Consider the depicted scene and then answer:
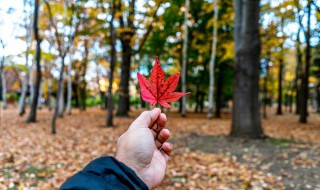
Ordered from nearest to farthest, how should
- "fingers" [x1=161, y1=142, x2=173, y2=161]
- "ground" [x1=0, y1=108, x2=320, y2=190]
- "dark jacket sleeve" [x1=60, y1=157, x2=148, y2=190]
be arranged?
"dark jacket sleeve" [x1=60, y1=157, x2=148, y2=190] → "fingers" [x1=161, y1=142, x2=173, y2=161] → "ground" [x1=0, y1=108, x2=320, y2=190]

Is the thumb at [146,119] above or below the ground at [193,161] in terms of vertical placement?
above

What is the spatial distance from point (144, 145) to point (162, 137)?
163 millimetres

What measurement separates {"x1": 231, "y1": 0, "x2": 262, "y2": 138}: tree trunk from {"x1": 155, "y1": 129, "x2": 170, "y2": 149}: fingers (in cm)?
619

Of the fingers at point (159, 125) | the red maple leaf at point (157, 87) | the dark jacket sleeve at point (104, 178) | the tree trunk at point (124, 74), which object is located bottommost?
the dark jacket sleeve at point (104, 178)

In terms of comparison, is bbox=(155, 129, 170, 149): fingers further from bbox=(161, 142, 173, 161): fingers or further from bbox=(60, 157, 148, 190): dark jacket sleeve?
bbox=(60, 157, 148, 190): dark jacket sleeve

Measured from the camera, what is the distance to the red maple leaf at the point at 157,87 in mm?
1167

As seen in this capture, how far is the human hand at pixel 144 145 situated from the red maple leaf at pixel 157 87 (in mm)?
168

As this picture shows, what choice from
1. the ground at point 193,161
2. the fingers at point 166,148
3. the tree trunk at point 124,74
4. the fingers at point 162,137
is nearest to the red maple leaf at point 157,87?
the fingers at point 162,137

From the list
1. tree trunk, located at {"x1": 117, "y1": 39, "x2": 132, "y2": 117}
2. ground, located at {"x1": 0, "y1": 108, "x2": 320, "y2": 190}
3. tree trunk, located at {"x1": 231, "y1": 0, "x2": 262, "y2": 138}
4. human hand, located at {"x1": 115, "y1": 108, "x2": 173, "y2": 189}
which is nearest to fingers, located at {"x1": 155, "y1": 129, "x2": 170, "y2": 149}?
human hand, located at {"x1": 115, "y1": 108, "x2": 173, "y2": 189}

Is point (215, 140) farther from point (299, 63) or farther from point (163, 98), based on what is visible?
point (299, 63)

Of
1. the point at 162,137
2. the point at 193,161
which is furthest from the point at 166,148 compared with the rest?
the point at 193,161

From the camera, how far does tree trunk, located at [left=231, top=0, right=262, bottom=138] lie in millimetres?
7293

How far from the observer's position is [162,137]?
1.48 m

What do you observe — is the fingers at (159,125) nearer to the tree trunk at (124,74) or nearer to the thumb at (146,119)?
the thumb at (146,119)
